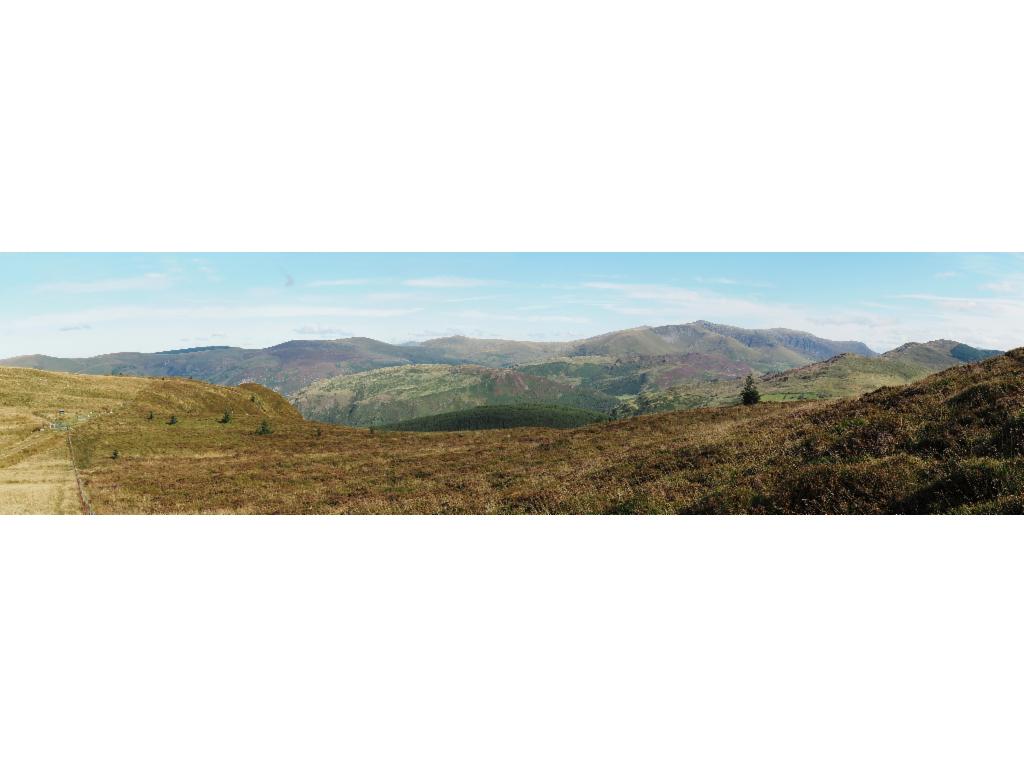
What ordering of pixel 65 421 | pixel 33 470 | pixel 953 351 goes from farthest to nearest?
pixel 953 351 → pixel 65 421 → pixel 33 470

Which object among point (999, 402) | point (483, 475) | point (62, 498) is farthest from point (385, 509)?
point (999, 402)

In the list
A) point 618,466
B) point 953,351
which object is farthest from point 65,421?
point 953,351

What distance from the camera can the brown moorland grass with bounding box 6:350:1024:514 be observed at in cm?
712

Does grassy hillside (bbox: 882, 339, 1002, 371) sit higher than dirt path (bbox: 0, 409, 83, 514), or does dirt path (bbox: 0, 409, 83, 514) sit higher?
grassy hillside (bbox: 882, 339, 1002, 371)

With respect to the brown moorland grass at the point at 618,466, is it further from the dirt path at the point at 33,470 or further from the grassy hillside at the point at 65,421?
the dirt path at the point at 33,470

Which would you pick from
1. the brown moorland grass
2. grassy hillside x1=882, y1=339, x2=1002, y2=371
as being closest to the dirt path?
the brown moorland grass

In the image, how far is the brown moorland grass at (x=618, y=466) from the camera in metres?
7.12

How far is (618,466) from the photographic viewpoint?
1173cm

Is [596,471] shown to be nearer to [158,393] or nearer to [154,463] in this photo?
[154,463]

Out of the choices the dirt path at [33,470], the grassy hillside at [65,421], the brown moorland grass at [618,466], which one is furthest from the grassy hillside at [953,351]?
the dirt path at [33,470]

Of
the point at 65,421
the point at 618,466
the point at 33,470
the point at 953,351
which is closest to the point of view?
the point at 33,470

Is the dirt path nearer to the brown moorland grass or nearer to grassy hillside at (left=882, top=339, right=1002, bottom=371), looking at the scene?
the brown moorland grass

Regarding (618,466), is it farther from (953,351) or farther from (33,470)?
(953,351)

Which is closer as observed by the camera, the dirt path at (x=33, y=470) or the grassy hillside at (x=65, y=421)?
the dirt path at (x=33, y=470)
